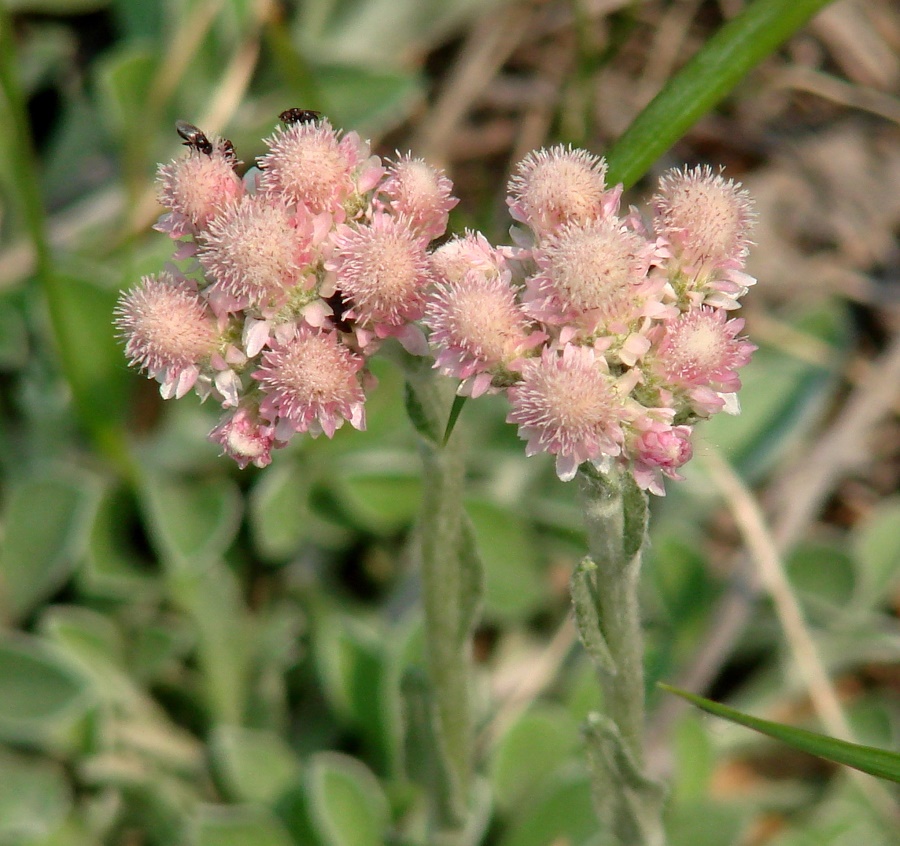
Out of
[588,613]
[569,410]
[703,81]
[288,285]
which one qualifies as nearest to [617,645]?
[588,613]

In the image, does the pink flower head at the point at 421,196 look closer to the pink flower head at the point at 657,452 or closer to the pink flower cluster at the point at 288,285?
the pink flower cluster at the point at 288,285

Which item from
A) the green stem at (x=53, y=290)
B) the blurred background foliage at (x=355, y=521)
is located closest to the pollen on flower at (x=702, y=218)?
the blurred background foliage at (x=355, y=521)

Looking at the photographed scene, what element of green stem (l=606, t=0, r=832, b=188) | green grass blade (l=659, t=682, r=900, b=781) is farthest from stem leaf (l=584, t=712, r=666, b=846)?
green stem (l=606, t=0, r=832, b=188)

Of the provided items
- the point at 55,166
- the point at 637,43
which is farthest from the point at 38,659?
the point at 637,43

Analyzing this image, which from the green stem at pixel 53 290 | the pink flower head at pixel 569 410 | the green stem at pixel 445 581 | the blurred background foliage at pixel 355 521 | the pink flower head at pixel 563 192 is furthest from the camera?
the blurred background foliage at pixel 355 521

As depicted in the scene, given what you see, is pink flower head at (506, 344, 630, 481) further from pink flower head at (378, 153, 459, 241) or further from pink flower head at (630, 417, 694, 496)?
pink flower head at (378, 153, 459, 241)

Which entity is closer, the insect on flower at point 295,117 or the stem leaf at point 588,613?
the stem leaf at point 588,613

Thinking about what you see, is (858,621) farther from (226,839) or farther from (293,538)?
(226,839)
